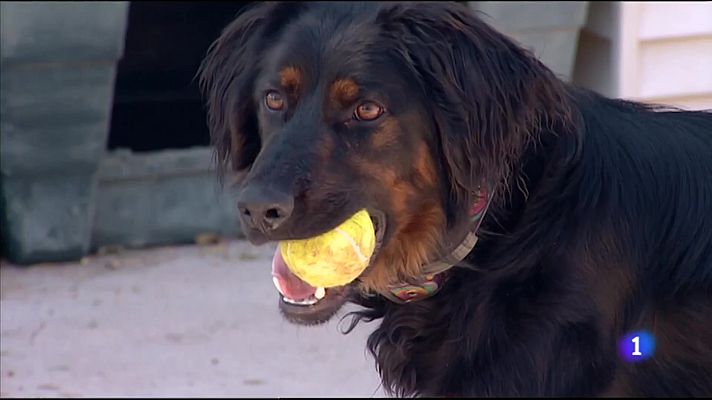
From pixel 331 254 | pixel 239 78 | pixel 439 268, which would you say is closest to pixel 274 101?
pixel 239 78

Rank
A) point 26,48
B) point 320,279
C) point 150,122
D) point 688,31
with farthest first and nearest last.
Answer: point 150,122 → point 688,31 → point 26,48 → point 320,279

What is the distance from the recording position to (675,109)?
363 centimetres

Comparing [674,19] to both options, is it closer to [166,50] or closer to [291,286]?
[166,50]

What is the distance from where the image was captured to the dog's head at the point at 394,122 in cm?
324

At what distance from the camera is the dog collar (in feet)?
10.9

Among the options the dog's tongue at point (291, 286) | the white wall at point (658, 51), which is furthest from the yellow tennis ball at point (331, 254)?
the white wall at point (658, 51)

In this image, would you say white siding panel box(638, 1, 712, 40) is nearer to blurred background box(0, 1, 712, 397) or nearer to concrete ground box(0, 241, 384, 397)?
blurred background box(0, 1, 712, 397)

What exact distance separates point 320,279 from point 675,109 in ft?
3.66

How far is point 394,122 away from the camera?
3309 millimetres

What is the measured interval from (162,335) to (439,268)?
2.27 meters

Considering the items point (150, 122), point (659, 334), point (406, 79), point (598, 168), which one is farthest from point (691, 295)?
point (150, 122)

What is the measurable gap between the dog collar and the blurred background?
56.2 inches

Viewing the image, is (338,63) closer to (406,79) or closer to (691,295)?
(406,79)

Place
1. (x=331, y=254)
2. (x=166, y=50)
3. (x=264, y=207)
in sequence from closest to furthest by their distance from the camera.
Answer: (x=264, y=207) < (x=331, y=254) < (x=166, y=50)
